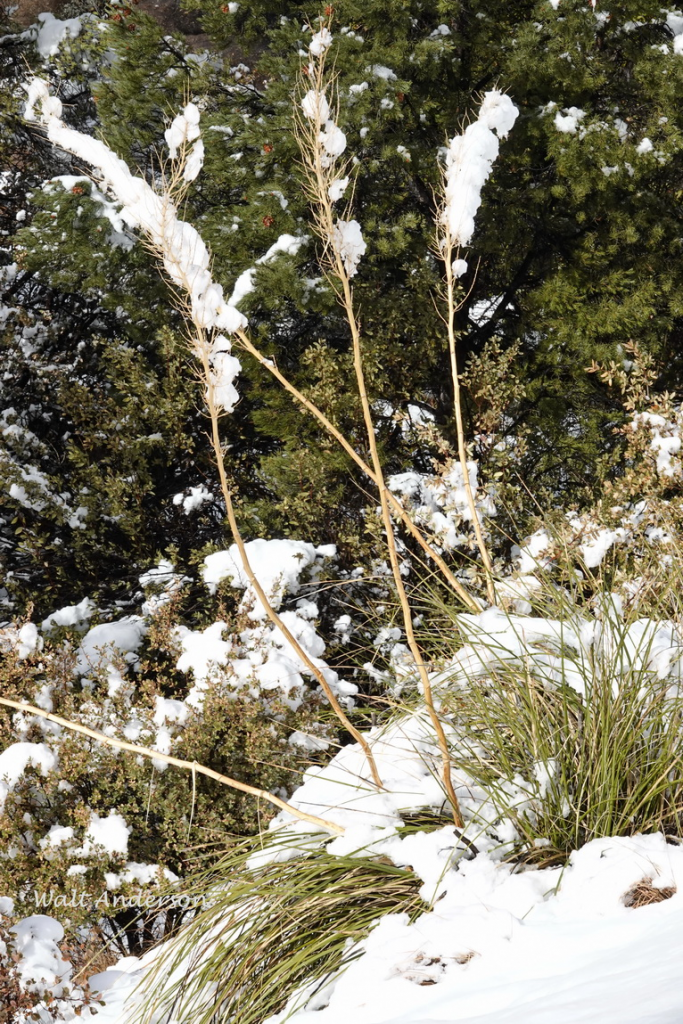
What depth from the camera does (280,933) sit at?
1975 mm

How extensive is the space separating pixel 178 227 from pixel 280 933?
5.13 feet

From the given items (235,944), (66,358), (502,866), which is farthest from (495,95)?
(66,358)

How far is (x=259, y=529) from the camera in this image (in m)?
5.99

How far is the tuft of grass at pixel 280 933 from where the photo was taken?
74.5 inches

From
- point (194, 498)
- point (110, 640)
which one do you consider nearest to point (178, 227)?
point (110, 640)

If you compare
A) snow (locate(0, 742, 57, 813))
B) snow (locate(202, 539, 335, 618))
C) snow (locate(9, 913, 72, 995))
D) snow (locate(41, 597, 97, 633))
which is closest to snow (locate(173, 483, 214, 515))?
snow (locate(41, 597, 97, 633))

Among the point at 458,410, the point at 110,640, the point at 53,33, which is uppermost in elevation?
the point at 53,33

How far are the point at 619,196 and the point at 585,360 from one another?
1327 mm

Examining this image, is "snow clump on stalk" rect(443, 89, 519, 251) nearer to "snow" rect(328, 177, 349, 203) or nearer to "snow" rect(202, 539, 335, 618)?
"snow" rect(328, 177, 349, 203)

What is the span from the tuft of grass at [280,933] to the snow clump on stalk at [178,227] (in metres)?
1.08

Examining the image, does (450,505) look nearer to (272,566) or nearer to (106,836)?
(272,566)

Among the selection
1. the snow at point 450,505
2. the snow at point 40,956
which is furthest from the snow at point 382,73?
the snow at point 40,956

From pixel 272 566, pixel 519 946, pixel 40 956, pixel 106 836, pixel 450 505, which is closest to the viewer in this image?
pixel 519 946

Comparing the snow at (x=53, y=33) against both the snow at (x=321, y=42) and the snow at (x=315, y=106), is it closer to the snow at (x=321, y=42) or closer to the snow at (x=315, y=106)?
the snow at (x=321, y=42)
